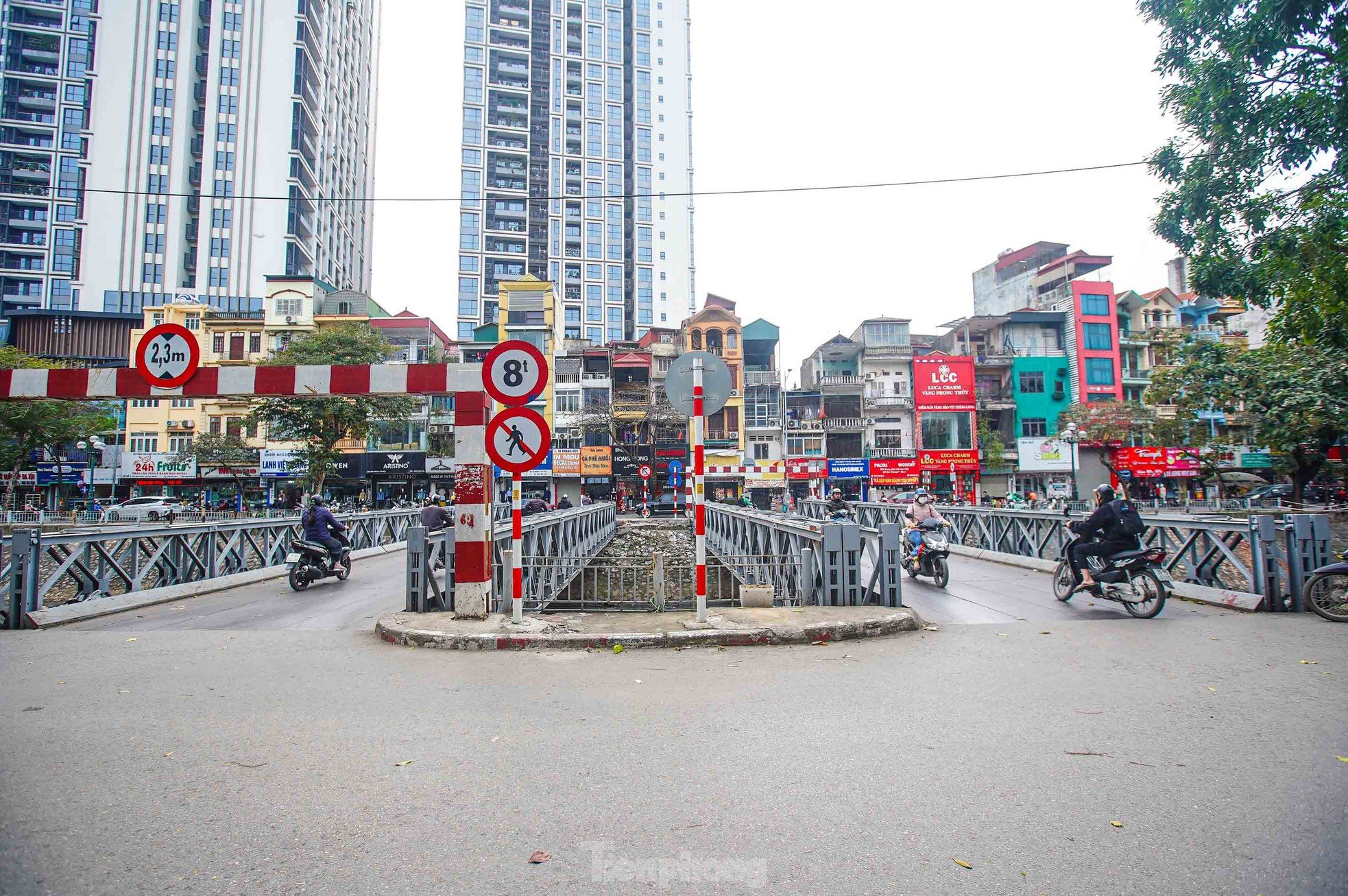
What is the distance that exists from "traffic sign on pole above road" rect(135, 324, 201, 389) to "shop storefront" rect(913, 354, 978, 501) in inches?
1667

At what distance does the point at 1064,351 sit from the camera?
4606 cm

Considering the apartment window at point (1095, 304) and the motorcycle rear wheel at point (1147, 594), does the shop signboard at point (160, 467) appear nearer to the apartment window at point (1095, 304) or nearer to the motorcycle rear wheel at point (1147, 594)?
the motorcycle rear wheel at point (1147, 594)

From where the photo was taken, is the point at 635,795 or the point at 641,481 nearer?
the point at 635,795

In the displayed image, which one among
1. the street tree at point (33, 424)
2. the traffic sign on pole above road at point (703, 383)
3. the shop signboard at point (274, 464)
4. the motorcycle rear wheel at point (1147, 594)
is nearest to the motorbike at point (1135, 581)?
the motorcycle rear wheel at point (1147, 594)

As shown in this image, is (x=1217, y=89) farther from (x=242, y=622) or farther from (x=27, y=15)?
(x=27, y=15)

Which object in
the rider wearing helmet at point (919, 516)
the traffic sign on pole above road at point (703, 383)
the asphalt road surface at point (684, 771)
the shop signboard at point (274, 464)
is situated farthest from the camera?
the shop signboard at point (274, 464)

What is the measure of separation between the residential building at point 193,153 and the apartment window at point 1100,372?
5867cm

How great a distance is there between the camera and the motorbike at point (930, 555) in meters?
10.9

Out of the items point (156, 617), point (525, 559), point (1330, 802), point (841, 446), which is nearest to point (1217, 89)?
point (1330, 802)

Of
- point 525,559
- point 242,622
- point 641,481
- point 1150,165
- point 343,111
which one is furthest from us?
point 343,111

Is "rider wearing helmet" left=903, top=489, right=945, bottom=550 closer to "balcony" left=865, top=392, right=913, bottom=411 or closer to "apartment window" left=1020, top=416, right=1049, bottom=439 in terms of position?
"balcony" left=865, top=392, right=913, bottom=411

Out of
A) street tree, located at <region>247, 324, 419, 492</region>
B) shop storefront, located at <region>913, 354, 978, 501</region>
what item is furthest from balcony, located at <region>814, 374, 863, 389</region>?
street tree, located at <region>247, 324, 419, 492</region>

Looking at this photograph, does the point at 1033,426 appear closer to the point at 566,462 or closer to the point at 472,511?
the point at 566,462

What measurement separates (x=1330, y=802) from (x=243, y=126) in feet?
230
